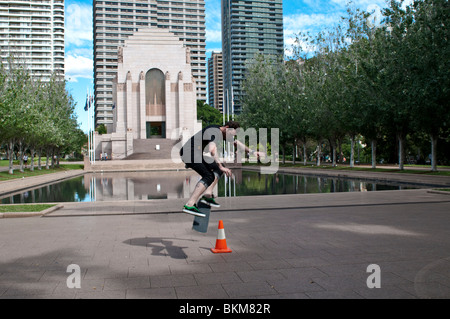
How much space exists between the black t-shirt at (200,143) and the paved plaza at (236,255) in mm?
1539

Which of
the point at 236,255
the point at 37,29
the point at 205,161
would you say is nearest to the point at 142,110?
the point at 205,161

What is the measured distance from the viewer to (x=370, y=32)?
3416cm

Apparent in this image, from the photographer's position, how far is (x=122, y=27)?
141125 mm

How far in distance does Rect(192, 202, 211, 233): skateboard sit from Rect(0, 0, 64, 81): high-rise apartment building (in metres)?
136

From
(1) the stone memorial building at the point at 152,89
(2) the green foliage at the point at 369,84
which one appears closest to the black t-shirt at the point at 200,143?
(2) the green foliage at the point at 369,84

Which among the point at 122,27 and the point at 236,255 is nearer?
the point at 236,255

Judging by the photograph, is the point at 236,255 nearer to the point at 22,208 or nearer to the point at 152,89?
the point at 22,208

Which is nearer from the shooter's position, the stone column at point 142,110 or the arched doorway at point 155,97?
the stone column at point 142,110

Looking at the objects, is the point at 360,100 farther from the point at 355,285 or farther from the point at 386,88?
the point at 355,285

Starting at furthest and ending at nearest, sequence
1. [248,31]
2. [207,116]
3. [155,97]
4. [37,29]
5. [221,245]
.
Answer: [248,31], [37,29], [207,116], [155,97], [221,245]

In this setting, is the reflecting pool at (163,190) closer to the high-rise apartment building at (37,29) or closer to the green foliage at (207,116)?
the green foliage at (207,116)

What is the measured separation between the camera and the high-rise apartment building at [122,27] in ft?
456

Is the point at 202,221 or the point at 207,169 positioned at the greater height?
the point at 207,169

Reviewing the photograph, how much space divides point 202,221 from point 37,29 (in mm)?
146008
